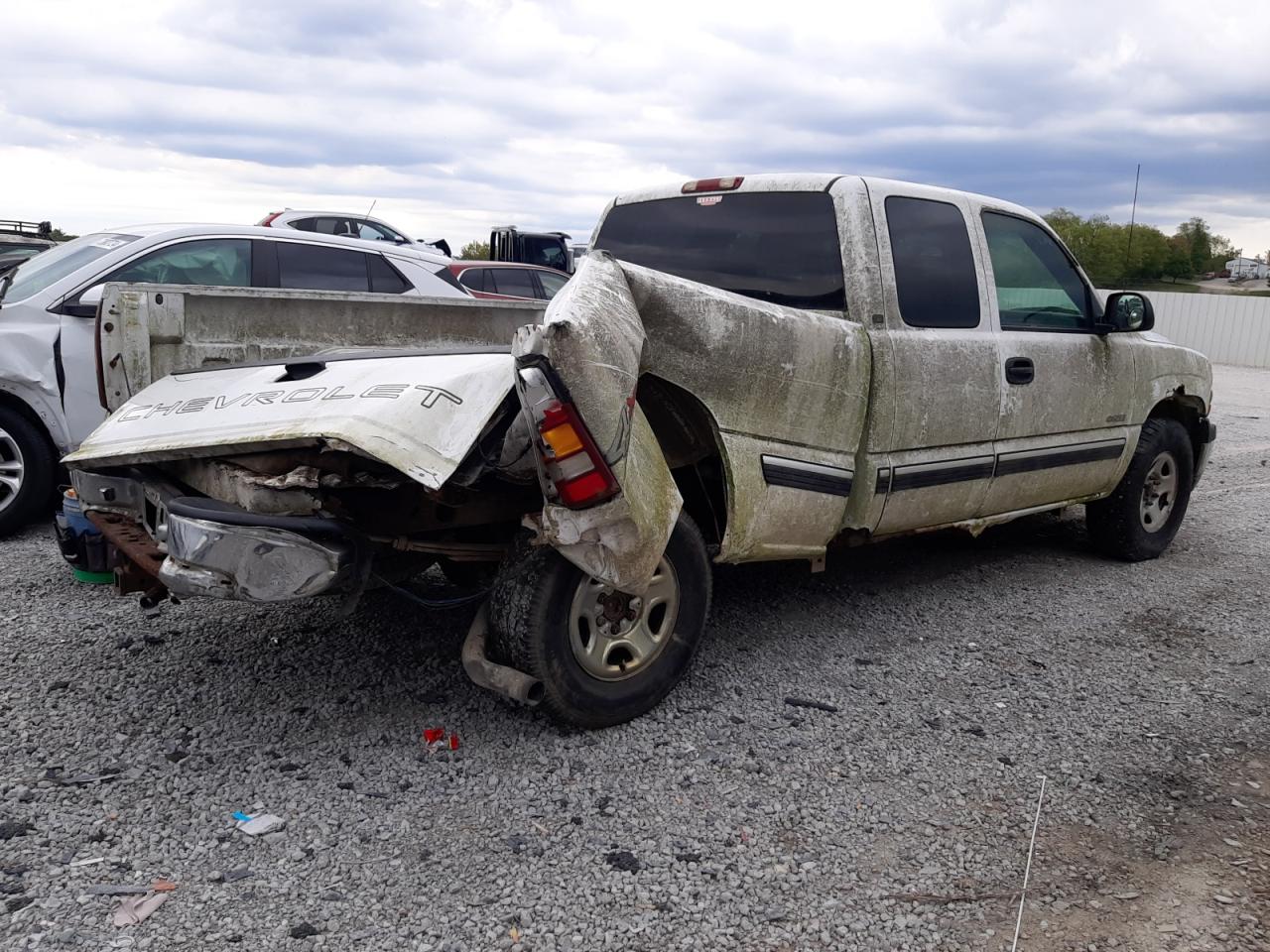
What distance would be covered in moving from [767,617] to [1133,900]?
2236 mm

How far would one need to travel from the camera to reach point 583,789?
3.29 meters

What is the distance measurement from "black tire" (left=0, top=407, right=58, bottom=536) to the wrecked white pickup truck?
6.54ft

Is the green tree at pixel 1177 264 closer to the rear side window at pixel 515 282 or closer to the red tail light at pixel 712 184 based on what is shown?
the rear side window at pixel 515 282

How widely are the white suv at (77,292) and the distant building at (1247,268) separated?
30877 mm

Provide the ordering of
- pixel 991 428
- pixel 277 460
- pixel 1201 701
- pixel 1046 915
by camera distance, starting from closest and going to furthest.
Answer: pixel 1046 915, pixel 277 460, pixel 1201 701, pixel 991 428

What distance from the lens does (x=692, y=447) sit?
13.2ft

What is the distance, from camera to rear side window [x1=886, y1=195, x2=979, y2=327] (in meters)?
4.52

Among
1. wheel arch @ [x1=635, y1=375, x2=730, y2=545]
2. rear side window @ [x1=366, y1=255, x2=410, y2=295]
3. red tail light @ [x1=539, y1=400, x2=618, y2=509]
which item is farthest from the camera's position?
rear side window @ [x1=366, y1=255, x2=410, y2=295]

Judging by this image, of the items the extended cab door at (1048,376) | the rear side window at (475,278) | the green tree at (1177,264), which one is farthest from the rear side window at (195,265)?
the green tree at (1177,264)

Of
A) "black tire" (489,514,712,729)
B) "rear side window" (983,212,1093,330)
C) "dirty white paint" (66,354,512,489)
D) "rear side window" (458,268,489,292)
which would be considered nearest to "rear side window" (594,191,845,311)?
"rear side window" (983,212,1093,330)

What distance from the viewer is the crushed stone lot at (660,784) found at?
2680 millimetres

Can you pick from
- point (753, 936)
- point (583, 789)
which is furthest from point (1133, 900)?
point (583, 789)

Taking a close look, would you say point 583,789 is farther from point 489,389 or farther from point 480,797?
point 489,389

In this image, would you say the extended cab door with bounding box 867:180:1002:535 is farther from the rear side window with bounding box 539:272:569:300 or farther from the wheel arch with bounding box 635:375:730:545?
the rear side window with bounding box 539:272:569:300
